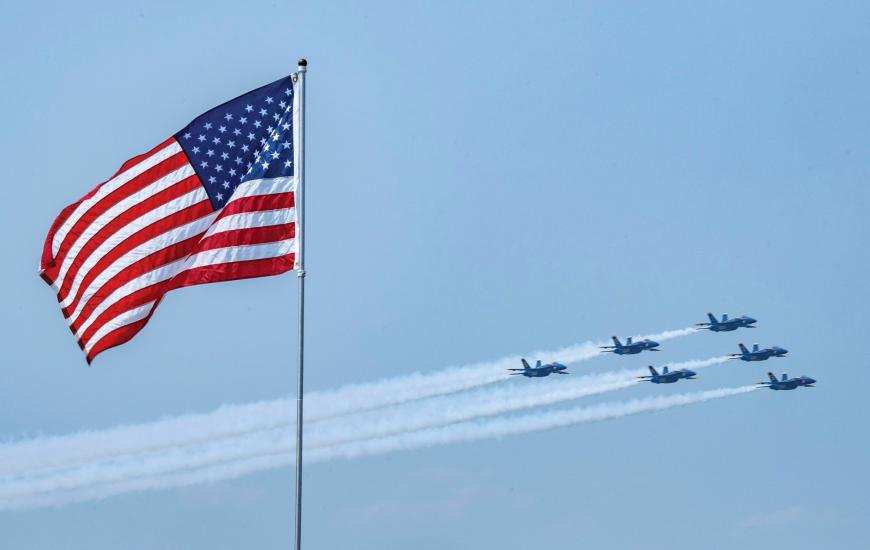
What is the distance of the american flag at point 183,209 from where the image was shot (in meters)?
40.4

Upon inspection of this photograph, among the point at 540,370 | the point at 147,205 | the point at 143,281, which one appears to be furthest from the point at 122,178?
the point at 540,370

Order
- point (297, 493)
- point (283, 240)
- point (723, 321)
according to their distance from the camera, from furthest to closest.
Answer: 1. point (723, 321)
2. point (283, 240)
3. point (297, 493)

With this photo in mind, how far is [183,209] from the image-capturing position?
135ft

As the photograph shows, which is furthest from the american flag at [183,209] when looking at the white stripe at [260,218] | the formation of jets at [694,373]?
the formation of jets at [694,373]

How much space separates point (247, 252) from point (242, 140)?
9.94 ft

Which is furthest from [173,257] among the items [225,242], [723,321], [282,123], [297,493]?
[723,321]

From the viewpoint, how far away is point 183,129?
4116 centimetres

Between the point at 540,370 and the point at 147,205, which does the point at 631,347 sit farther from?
the point at 147,205

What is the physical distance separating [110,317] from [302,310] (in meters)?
6.57

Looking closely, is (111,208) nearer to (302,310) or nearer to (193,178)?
(193,178)

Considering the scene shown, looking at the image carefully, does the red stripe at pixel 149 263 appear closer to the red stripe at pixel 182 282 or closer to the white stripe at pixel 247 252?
the red stripe at pixel 182 282

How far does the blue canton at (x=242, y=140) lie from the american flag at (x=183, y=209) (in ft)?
0.08

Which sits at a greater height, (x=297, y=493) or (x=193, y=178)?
(x=193, y=178)

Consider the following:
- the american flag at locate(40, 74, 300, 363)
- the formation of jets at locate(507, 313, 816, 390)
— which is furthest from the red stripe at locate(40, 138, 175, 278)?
the formation of jets at locate(507, 313, 816, 390)
